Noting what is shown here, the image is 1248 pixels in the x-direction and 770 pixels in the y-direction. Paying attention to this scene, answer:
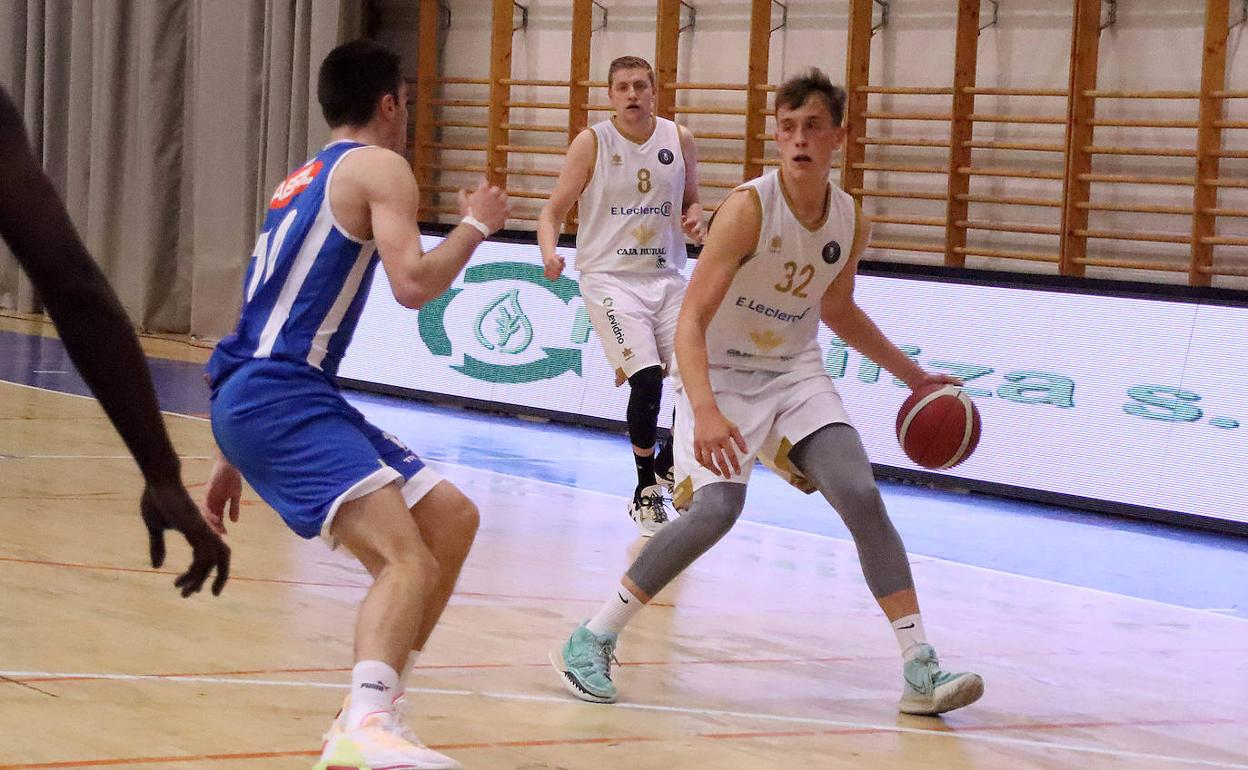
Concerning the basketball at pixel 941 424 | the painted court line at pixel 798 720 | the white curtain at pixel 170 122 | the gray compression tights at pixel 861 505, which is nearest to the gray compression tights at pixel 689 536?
the gray compression tights at pixel 861 505

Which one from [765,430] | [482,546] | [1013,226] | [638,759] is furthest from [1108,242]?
[638,759]

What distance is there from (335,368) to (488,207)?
1.42 ft

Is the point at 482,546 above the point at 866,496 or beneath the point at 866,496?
beneath

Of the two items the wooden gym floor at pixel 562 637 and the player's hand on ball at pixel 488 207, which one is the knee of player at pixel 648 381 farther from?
the player's hand on ball at pixel 488 207

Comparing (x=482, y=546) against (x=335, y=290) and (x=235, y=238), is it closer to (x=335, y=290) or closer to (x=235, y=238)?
(x=335, y=290)

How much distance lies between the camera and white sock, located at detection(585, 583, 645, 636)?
3965 millimetres

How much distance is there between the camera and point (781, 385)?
412 centimetres

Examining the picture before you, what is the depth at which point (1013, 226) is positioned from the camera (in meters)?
9.61

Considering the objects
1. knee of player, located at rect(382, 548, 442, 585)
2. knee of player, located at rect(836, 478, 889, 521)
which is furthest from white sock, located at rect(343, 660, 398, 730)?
knee of player, located at rect(836, 478, 889, 521)

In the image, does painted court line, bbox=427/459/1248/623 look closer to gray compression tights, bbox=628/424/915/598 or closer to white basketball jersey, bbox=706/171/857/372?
gray compression tights, bbox=628/424/915/598

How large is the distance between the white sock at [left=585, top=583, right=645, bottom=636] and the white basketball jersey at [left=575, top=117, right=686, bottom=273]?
9.45 ft

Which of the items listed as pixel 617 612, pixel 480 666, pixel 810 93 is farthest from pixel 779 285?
pixel 480 666

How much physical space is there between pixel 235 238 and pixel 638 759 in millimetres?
10471

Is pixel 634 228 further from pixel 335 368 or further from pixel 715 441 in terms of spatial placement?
pixel 335 368
